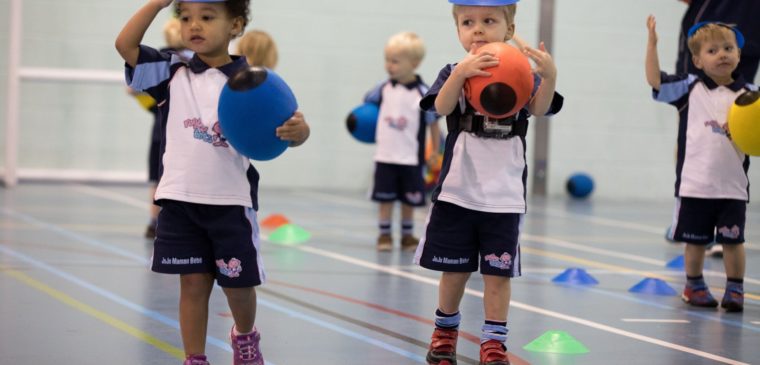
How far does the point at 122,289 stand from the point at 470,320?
1.88 metres

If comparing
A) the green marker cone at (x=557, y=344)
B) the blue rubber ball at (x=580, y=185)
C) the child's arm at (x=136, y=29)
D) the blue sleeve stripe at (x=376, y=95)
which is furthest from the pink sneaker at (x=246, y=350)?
the blue rubber ball at (x=580, y=185)

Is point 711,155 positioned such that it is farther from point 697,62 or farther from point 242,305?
point 242,305

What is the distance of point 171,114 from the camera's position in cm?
404

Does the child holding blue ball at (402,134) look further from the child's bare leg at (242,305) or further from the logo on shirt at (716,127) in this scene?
the child's bare leg at (242,305)

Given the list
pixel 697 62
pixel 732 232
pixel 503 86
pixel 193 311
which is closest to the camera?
pixel 193 311

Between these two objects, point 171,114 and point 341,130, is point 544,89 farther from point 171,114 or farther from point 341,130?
point 341,130

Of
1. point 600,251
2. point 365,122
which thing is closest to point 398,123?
point 365,122

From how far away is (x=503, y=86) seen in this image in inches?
167

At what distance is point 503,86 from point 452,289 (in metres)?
0.84

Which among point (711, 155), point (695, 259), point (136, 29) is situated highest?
point (136, 29)

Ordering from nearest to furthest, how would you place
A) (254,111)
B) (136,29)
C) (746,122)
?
(254,111) → (136,29) → (746,122)

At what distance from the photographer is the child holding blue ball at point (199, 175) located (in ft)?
13.0

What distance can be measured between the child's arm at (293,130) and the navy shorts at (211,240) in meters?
0.33

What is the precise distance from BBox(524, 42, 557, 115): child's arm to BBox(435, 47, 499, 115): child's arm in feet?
0.49
